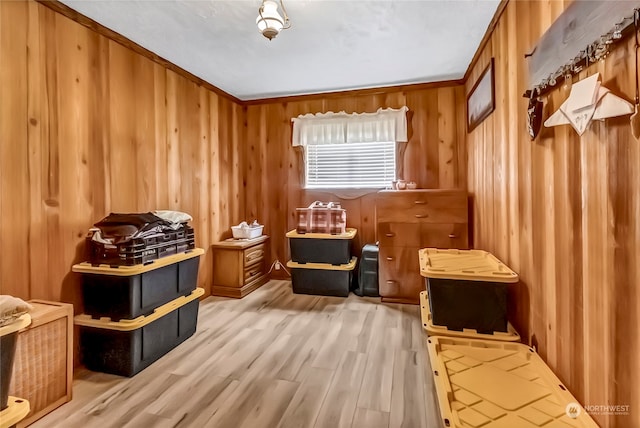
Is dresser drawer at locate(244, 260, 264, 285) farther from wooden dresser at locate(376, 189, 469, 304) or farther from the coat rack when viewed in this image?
the coat rack

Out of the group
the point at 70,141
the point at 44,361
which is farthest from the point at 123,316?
the point at 70,141

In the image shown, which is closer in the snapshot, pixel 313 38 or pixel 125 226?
pixel 125 226

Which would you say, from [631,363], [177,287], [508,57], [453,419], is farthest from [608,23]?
[177,287]

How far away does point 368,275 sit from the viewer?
3.33 m

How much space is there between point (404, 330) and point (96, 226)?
93.6 inches

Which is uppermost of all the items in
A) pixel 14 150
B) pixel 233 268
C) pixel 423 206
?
pixel 14 150

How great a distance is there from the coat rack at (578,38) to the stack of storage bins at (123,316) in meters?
2.30

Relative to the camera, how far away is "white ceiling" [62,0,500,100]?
199 cm

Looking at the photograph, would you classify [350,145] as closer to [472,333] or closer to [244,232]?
[244,232]

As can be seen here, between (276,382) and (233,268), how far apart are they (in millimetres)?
1754

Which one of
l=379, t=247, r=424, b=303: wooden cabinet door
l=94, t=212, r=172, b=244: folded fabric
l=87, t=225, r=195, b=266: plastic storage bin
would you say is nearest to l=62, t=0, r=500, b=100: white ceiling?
l=94, t=212, r=172, b=244: folded fabric

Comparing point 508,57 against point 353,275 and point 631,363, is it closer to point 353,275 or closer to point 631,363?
point 631,363

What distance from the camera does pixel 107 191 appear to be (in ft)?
7.44

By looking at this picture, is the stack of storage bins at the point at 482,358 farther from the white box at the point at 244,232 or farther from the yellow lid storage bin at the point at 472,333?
the white box at the point at 244,232
